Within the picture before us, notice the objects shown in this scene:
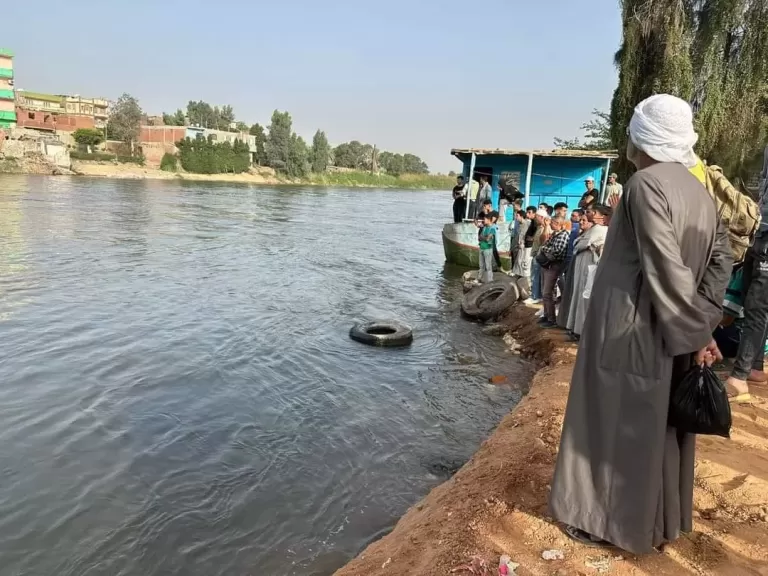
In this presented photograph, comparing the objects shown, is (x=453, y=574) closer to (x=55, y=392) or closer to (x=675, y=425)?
(x=675, y=425)

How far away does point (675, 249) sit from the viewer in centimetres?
250

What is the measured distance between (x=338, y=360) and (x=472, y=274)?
23.4 ft

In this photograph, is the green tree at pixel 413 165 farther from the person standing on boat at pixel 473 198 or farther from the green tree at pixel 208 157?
the person standing on boat at pixel 473 198

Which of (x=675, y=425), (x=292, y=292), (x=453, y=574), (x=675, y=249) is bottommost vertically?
(x=292, y=292)

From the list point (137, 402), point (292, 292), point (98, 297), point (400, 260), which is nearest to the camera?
point (137, 402)

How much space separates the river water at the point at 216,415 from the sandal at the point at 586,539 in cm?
177

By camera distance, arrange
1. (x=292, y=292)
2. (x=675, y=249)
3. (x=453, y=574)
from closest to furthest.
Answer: (x=675, y=249) → (x=453, y=574) → (x=292, y=292)

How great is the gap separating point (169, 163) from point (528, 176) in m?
68.1

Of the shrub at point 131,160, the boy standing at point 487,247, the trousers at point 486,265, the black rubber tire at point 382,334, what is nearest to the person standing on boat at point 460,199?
the boy standing at point 487,247

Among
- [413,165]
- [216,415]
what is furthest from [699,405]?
[413,165]

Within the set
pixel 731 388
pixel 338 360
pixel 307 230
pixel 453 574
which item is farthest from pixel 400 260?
pixel 453 574

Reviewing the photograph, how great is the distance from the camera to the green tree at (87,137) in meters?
73.0

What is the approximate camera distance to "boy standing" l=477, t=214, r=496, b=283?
514 inches

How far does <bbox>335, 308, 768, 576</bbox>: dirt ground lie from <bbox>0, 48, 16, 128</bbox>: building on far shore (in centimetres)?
8108
